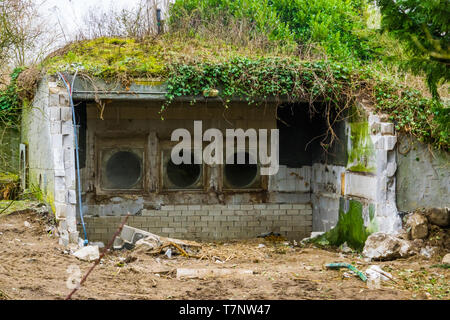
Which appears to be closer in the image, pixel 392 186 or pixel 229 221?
pixel 392 186

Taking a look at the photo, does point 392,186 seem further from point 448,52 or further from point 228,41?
point 228,41

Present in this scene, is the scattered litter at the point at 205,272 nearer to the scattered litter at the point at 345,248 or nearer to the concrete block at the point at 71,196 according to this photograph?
the concrete block at the point at 71,196

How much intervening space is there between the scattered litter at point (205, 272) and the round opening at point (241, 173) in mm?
4643

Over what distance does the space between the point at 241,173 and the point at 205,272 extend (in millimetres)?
5028

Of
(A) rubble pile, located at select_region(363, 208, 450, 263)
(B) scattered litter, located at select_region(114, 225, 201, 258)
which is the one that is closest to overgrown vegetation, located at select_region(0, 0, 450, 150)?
(A) rubble pile, located at select_region(363, 208, 450, 263)

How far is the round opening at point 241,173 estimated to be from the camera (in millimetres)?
12516

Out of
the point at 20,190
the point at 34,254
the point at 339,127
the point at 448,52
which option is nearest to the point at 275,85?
the point at 339,127

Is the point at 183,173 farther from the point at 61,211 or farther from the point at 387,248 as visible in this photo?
the point at 387,248

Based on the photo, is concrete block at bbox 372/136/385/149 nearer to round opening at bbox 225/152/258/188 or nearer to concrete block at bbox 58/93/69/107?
round opening at bbox 225/152/258/188

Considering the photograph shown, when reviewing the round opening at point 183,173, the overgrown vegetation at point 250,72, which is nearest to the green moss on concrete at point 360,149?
the overgrown vegetation at point 250,72

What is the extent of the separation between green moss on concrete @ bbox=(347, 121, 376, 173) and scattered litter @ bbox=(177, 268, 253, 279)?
3.29 metres

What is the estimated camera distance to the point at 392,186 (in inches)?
365

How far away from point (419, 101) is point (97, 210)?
23.9 ft

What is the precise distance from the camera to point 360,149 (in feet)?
32.8
